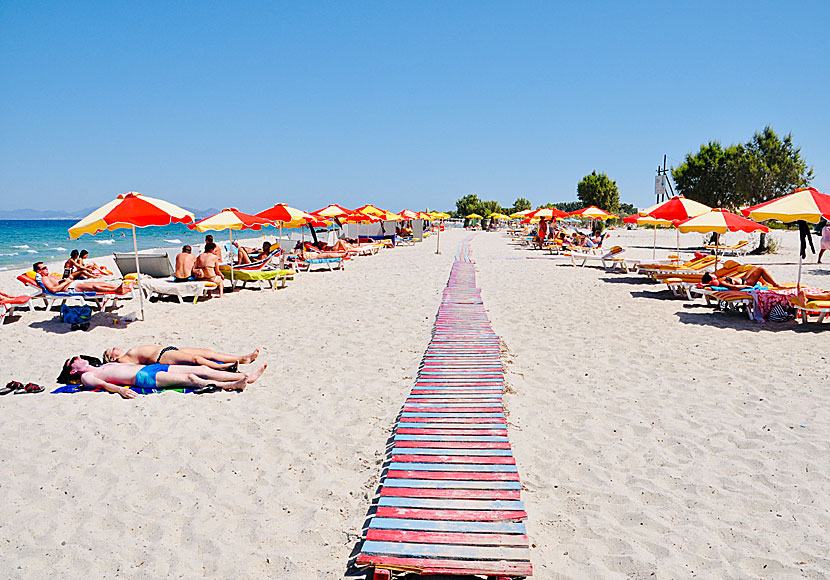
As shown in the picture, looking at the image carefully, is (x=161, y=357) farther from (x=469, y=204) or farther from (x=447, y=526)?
(x=469, y=204)

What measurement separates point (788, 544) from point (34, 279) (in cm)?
1079

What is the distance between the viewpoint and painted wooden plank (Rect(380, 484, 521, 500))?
317cm

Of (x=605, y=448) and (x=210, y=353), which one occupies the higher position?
(x=210, y=353)

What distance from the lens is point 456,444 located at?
3.89m

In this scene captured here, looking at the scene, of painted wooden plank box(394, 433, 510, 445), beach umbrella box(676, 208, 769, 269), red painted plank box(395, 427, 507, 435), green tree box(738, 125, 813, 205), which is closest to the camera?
painted wooden plank box(394, 433, 510, 445)

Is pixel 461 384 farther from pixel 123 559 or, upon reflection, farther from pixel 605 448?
pixel 123 559

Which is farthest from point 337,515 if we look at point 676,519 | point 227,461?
point 676,519

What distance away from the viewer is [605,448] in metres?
4.06

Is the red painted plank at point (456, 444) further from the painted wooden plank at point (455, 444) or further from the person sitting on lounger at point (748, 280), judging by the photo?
the person sitting on lounger at point (748, 280)

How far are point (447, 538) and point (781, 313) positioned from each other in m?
7.89

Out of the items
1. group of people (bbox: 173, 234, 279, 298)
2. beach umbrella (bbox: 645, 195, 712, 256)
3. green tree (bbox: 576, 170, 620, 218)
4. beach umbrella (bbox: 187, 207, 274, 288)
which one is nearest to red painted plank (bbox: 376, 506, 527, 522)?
group of people (bbox: 173, 234, 279, 298)

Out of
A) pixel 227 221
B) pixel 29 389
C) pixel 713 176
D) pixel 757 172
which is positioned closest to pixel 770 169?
pixel 757 172

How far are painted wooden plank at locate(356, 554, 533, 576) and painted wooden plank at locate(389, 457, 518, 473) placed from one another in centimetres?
89

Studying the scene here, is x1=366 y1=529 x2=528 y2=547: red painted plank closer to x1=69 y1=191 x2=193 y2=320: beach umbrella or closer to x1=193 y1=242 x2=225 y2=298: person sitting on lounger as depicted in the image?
x1=69 y1=191 x2=193 y2=320: beach umbrella
